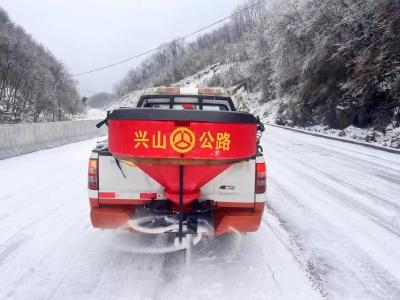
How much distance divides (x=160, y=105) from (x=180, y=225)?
9.97 ft

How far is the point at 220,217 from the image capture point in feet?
12.2

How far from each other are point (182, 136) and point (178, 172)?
45cm

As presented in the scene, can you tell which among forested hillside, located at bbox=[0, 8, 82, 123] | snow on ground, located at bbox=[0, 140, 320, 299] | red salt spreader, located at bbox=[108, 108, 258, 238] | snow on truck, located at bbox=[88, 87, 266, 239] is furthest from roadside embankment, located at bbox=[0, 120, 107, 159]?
forested hillside, located at bbox=[0, 8, 82, 123]

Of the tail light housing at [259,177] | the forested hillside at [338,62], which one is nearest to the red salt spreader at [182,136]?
the tail light housing at [259,177]

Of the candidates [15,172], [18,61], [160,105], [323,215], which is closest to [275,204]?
[323,215]

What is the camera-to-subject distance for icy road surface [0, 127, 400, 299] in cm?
333

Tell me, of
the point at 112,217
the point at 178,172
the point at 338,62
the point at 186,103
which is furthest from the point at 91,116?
the point at 178,172

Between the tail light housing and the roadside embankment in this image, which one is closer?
the tail light housing

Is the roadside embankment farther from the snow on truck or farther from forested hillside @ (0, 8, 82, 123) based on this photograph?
forested hillside @ (0, 8, 82, 123)

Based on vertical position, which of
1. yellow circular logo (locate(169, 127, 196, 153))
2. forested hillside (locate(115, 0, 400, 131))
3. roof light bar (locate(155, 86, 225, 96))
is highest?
forested hillside (locate(115, 0, 400, 131))

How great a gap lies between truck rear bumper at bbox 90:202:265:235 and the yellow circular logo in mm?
1010

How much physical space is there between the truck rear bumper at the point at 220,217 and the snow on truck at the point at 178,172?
0.01 m

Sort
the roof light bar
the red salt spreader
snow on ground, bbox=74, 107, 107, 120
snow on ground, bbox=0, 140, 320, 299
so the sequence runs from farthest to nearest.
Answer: snow on ground, bbox=74, 107, 107, 120, the roof light bar, snow on ground, bbox=0, 140, 320, 299, the red salt spreader

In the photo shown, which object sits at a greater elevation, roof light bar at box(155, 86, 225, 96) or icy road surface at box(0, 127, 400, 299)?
roof light bar at box(155, 86, 225, 96)
